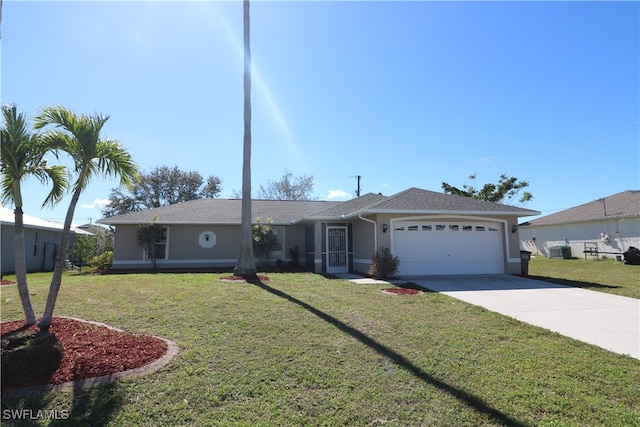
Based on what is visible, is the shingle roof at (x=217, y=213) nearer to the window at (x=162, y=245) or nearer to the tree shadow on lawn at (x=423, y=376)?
the window at (x=162, y=245)

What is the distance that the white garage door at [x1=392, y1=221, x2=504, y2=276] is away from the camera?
1419cm

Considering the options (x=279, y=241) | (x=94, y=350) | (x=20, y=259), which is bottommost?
(x=94, y=350)

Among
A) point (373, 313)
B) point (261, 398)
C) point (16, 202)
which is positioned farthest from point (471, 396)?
point (16, 202)

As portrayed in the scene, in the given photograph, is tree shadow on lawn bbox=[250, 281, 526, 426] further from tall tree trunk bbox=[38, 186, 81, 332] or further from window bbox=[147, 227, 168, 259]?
window bbox=[147, 227, 168, 259]

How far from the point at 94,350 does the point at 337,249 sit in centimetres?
1242

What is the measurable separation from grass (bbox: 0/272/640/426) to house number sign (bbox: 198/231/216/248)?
435 inches

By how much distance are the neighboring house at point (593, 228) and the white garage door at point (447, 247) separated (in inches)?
502

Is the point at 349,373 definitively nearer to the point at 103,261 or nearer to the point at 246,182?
the point at 246,182

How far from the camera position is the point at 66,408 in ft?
10.9

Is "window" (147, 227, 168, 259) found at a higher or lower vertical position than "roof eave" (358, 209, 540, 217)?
lower

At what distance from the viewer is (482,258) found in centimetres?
1475

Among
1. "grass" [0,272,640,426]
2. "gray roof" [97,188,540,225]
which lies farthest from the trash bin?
"grass" [0,272,640,426]

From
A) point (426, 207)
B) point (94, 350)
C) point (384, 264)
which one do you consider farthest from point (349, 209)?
point (94, 350)

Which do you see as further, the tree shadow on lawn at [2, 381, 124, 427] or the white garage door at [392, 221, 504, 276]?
the white garage door at [392, 221, 504, 276]
